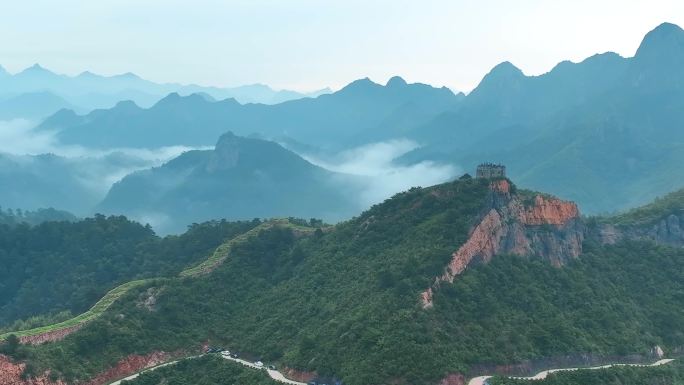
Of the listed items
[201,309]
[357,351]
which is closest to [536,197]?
[357,351]

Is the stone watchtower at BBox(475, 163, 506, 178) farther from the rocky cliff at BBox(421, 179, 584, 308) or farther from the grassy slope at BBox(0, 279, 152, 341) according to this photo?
the grassy slope at BBox(0, 279, 152, 341)

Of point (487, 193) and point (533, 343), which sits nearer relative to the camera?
point (533, 343)

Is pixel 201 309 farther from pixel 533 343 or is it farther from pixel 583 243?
pixel 583 243

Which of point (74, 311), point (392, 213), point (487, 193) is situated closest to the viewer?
point (487, 193)

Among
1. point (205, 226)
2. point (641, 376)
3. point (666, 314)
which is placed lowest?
point (641, 376)

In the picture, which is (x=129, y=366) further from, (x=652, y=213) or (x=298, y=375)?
(x=652, y=213)

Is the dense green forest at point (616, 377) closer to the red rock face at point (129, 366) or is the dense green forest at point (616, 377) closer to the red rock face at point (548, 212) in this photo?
the red rock face at point (548, 212)

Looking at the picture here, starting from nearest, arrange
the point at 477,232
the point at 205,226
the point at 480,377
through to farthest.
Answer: the point at 480,377 < the point at 477,232 < the point at 205,226
